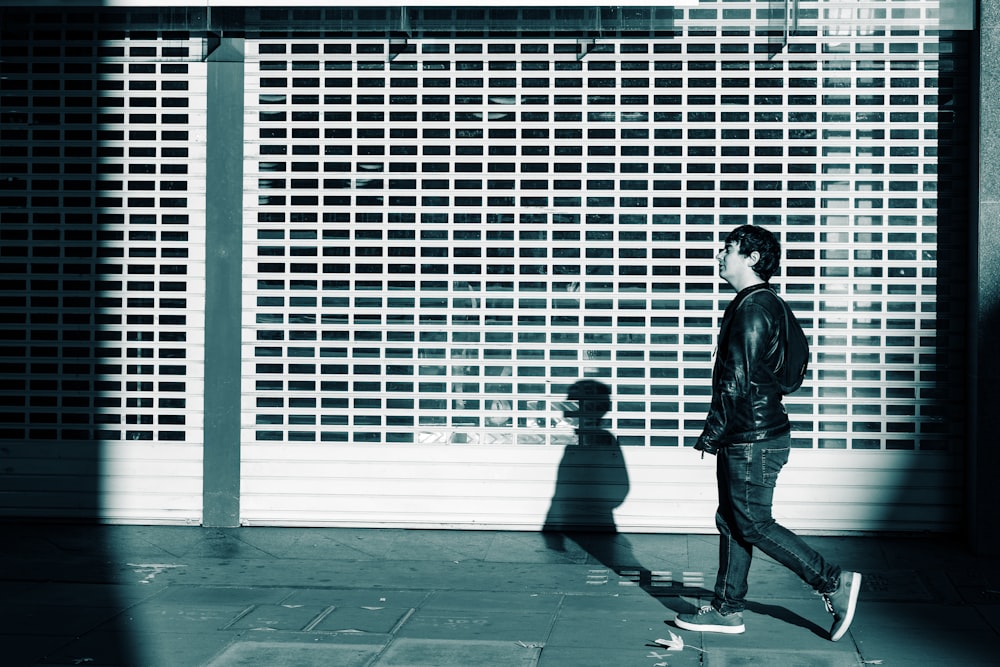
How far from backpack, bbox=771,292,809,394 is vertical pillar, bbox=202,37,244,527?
13.8 feet

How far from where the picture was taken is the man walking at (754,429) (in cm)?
595

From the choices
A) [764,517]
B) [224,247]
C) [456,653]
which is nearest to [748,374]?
[764,517]

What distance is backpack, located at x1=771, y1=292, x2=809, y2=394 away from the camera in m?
6.09

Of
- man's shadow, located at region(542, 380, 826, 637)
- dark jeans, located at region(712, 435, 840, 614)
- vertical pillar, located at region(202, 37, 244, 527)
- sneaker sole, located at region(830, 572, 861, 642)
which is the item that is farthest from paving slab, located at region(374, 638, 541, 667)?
vertical pillar, located at region(202, 37, 244, 527)

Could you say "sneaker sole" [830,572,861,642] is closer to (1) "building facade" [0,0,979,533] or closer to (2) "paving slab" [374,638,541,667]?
(2) "paving slab" [374,638,541,667]

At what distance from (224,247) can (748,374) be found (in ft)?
14.1

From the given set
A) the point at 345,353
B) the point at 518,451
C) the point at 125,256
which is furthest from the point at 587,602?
the point at 125,256

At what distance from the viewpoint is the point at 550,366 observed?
8.70 meters

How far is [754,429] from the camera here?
19.6 feet

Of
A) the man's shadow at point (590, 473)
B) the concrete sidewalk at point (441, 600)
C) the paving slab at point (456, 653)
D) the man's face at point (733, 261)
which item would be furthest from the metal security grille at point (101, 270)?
the man's face at point (733, 261)

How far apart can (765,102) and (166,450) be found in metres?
4.83

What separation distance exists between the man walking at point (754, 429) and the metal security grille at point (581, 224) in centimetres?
252

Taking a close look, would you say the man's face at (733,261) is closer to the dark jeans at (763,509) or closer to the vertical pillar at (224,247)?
the dark jeans at (763,509)

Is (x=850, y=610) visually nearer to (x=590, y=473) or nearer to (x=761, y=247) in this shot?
(x=761, y=247)
